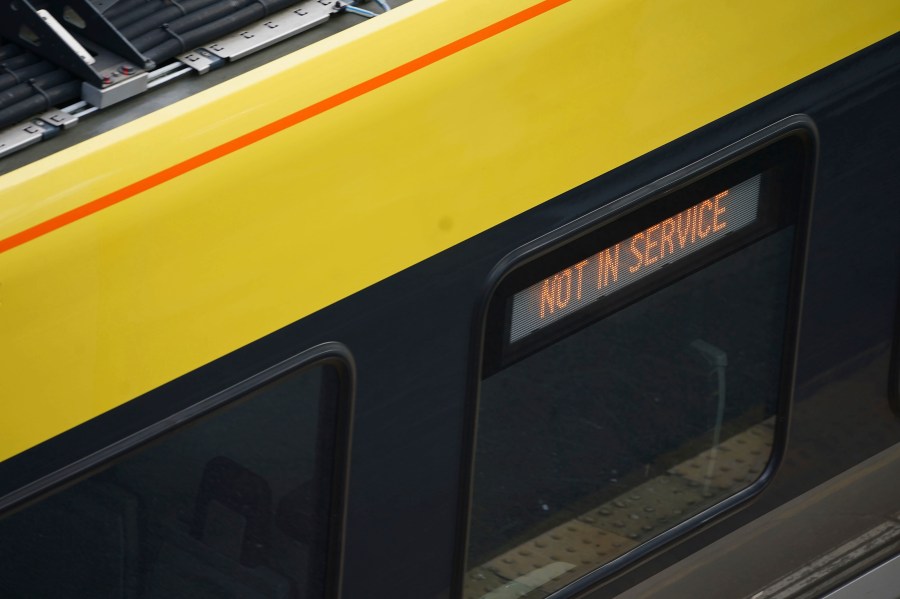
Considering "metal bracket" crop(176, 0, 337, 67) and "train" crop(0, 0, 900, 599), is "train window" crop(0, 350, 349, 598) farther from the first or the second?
"metal bracket" crop(176, 0, 337, 67)

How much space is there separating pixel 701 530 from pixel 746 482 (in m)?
0.21

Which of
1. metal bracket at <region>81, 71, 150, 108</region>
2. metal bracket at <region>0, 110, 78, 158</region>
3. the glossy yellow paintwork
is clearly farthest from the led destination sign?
metal bracket at <region>0, 110, 78, 158</region>

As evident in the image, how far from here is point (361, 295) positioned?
3010 millimetres

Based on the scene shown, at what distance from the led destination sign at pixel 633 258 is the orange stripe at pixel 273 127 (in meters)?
0.58

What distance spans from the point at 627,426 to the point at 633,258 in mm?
456

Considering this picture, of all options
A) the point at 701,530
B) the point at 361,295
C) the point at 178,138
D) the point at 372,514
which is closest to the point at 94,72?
the point at 178,138

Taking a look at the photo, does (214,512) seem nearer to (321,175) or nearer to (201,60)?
(321,175)

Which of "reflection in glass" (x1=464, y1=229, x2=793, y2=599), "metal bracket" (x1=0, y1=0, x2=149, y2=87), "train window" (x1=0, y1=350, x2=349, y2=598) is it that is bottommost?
"train window" (x1=0, y1=350, x2=349, y2=598)

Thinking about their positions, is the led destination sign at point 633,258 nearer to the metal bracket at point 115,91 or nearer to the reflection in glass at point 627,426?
the reflection in glass at point 627,426

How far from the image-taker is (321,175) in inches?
113

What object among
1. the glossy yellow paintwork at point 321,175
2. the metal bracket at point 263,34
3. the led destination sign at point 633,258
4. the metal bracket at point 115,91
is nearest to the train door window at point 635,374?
the led destination sign at point 633,258

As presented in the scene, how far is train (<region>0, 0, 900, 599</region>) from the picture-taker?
2.73 metres

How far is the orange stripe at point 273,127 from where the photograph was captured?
260cm

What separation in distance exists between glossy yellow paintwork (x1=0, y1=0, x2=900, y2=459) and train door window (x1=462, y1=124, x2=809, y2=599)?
0.21 meters
